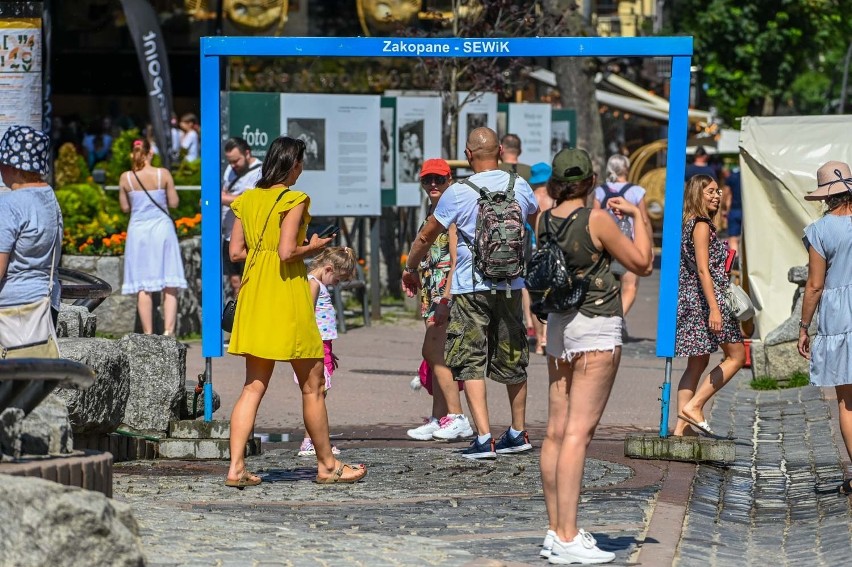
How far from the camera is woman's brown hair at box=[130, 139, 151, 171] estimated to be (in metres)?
13.6

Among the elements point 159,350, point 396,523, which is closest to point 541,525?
point 396,523

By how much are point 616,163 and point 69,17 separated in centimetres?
1738

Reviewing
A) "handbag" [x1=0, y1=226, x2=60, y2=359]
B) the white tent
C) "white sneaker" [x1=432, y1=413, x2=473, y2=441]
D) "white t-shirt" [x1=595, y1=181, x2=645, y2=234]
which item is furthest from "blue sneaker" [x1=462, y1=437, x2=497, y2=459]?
the white tent

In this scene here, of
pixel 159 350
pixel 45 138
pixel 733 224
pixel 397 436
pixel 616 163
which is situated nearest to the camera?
pixel 45 138

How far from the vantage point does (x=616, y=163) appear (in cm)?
1414

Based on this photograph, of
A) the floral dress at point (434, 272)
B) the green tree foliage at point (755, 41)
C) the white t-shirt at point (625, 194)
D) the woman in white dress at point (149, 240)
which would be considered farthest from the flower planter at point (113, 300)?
the green tree foliage at point (755, 41)

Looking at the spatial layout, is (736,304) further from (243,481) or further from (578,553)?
(578,553)

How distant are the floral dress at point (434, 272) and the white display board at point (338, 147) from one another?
19.8 feet

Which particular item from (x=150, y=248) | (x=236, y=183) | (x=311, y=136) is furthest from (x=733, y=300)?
(x=311, y=136)

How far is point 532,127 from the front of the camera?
1912 cm

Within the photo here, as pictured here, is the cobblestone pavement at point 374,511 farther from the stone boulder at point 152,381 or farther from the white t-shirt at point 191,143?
the white t-shirt at point 191,143

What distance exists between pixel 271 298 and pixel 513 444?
2.00 m

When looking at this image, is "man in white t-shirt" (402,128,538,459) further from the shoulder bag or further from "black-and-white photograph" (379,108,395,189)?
"black-and-white photograph" (379,108,395,189)

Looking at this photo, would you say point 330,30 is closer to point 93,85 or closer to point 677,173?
point 93,85
